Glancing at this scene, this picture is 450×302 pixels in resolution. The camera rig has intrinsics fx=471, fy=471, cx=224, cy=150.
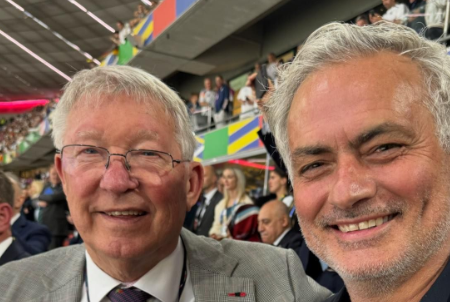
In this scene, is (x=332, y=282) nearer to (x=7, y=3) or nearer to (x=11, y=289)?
(x=11, y=289)

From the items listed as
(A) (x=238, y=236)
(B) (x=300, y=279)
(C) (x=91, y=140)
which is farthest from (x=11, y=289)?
(A) (x=238, y=236)

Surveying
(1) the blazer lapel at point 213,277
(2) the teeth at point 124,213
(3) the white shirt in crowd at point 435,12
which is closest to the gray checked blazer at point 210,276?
(1) the blazer lapel at point 213,277

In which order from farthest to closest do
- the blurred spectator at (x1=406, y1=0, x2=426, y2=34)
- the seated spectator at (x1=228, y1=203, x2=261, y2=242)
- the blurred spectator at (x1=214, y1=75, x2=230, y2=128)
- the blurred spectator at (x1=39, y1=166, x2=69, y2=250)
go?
the blurred spectator at (x1=214, y1=75, x2=230, y2=128) → the blurred spectator at (x1=39, y1=166, x2=69, y2=250) → the seated spectator at (x1=228, y1=203, x2=261, y2=242) → the blurred spectator at (x1=406, y1=0, x2=426, y2=34)

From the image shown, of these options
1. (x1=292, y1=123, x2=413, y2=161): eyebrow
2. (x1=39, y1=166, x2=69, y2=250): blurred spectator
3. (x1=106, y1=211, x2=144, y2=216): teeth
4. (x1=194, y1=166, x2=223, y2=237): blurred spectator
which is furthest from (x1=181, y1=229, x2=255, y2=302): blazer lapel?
(x1=39, y1=166, x2=69, y2=250): blurred spectator

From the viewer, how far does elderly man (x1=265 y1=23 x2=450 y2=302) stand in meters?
1.01

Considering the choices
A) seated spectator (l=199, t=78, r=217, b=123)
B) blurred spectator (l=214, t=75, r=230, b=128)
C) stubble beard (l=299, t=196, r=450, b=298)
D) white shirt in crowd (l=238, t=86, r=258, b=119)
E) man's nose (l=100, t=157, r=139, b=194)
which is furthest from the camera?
seated spectator (l=199, t=78, r=217, b=123)

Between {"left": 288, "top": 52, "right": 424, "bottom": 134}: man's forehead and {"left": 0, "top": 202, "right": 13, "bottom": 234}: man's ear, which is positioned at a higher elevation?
{"left": 288, "top": 52, "right": 424, "bottom": 134}: man's forehead

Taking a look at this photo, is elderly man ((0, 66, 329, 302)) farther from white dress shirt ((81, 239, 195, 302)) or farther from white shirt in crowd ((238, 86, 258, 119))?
white shirt in crowd ((238, 86, 258, 119))

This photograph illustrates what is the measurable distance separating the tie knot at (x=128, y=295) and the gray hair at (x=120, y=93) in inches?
17.8

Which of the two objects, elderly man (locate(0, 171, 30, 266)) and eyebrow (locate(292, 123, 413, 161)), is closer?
eyebrow (locate(292, 123, 413, 161))

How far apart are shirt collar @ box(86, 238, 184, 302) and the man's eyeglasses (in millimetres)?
317

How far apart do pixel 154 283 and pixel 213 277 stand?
0.21 metres

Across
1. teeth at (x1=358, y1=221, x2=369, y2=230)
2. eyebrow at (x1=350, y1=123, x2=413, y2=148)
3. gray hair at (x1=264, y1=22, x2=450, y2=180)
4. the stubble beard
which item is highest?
→ gray hair at (x1=264, y1=22, x2=450, y2=180)

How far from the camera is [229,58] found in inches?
462
